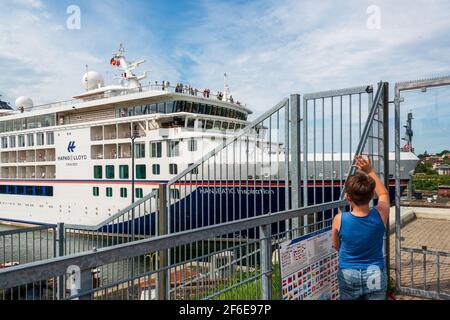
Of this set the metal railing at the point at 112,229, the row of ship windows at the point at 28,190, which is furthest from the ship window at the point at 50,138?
the metal railing at the point at 112,229

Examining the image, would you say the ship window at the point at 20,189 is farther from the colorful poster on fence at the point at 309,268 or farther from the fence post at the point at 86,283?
the fence post at the point at 86,283

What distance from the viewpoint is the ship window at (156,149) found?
1978 cm

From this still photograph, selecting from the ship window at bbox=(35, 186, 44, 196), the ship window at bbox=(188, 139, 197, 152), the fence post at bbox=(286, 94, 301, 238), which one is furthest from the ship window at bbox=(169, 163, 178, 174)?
the fence post at bbox=(286, 94, 301, 238)

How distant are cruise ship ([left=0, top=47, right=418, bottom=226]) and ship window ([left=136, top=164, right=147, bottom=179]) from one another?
8 cm

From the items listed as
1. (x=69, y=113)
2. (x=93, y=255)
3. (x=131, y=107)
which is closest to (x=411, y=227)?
(x=93, y=255)

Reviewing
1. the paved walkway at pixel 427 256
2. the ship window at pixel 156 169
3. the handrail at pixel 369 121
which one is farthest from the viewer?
the ship window at pixel 156 169

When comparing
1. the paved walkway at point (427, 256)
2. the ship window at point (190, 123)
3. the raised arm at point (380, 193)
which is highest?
the ship window at point (190, 123)

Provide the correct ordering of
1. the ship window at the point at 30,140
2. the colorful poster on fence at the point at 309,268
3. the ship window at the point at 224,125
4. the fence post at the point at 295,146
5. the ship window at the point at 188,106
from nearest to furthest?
the colorful poster on fence at the point at 309,268 < the fence post at the point at 295,146 < the ship window at the point at 188,106 < the ship window at the point at 224,125 < the ship window at the point at 30,140

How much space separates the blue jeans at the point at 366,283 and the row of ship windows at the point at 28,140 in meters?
25.3

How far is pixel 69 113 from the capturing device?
26312mm

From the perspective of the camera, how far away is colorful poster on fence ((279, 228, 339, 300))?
9.32ft

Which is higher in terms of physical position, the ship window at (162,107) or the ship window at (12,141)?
the ship window at (162,107)

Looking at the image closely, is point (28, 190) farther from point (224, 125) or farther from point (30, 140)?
point (224, 125)

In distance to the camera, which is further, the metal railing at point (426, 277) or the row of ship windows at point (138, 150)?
the row of ship windows at point (138, 150)
